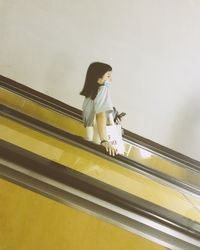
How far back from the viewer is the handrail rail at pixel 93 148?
171 centimetres

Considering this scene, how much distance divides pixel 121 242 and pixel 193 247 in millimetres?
301

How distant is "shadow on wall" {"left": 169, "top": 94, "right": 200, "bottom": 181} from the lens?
4043 millimetres

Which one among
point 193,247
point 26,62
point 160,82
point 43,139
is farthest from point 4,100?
point 193,247

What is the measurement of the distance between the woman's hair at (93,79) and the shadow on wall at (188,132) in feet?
8.50

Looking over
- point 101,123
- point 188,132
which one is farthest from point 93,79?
point 188,132

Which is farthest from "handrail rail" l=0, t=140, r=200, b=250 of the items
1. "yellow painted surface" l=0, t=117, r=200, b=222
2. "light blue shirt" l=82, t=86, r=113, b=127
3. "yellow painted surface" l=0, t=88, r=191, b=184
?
"yellow painted surface" l=0, t=88, r=191, b=184

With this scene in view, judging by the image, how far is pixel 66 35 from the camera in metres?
3.75

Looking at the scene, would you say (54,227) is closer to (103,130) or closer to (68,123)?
(103,130)

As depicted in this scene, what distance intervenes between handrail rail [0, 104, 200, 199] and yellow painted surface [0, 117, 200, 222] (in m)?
0.05

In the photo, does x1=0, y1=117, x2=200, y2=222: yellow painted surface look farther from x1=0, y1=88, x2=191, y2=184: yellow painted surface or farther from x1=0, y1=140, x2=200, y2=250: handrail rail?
x1=0, y1=88, x2=191, y2=184: yellow painted surface

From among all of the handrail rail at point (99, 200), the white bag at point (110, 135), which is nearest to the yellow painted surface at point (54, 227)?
the handrail rail at point (99, 200)

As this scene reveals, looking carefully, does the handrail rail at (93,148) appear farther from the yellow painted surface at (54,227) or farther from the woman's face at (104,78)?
the yellow painted surface at (54,227)

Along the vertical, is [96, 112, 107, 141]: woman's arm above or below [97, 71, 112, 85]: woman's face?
below

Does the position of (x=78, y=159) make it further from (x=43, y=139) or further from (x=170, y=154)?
(x=170, y=154)
